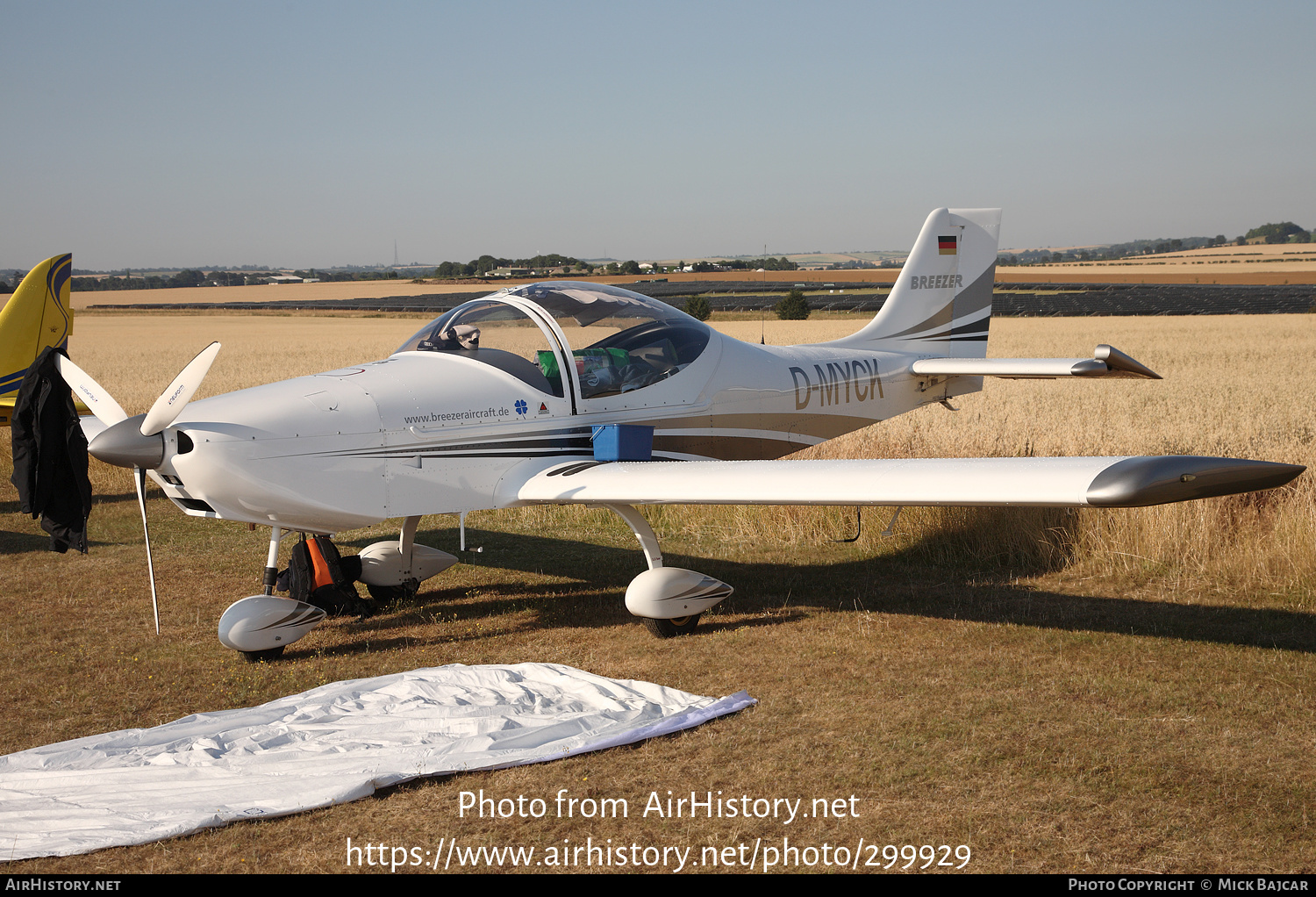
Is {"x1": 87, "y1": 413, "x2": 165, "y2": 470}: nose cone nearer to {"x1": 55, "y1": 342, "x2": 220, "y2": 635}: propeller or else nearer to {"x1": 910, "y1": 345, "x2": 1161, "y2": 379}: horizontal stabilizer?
{"x1": 55, "y1": 342, "x2": 220, "y2": 635}: propeller

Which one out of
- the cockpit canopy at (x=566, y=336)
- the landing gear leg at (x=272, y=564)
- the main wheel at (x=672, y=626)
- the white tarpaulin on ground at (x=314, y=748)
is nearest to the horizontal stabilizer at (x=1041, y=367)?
the cockpit canopy at (x=566, y=336)

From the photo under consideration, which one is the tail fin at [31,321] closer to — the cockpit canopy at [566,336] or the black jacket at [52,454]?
the black jacket at [52,454]

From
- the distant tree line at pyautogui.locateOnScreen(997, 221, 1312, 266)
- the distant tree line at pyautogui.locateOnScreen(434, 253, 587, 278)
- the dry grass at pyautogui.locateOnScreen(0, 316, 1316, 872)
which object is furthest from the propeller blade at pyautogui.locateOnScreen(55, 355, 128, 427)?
the distant tree line at pyautogui.locateOnScreen(997, 221, 1312, 266)

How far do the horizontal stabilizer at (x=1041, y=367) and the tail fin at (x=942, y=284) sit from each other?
445 millimetres

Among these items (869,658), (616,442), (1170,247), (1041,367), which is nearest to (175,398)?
(616,442)

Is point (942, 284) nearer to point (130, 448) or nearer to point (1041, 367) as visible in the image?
point (1041, 367)

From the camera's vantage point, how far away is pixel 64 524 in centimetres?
602

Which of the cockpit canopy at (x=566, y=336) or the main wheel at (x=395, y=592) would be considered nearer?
the cockpit canopy at (x=566, y=336)

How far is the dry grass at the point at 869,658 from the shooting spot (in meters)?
3.87

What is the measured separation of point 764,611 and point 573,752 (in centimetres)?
277

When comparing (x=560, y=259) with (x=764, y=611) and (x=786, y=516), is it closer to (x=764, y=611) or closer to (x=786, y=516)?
(x=786, y=516)

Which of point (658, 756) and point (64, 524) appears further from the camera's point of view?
point (64, 524)

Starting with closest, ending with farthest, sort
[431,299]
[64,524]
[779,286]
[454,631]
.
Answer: [64,524] → [454,631] → [431,299] → [779,286]

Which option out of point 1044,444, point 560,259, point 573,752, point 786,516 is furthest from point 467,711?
point 560,259
